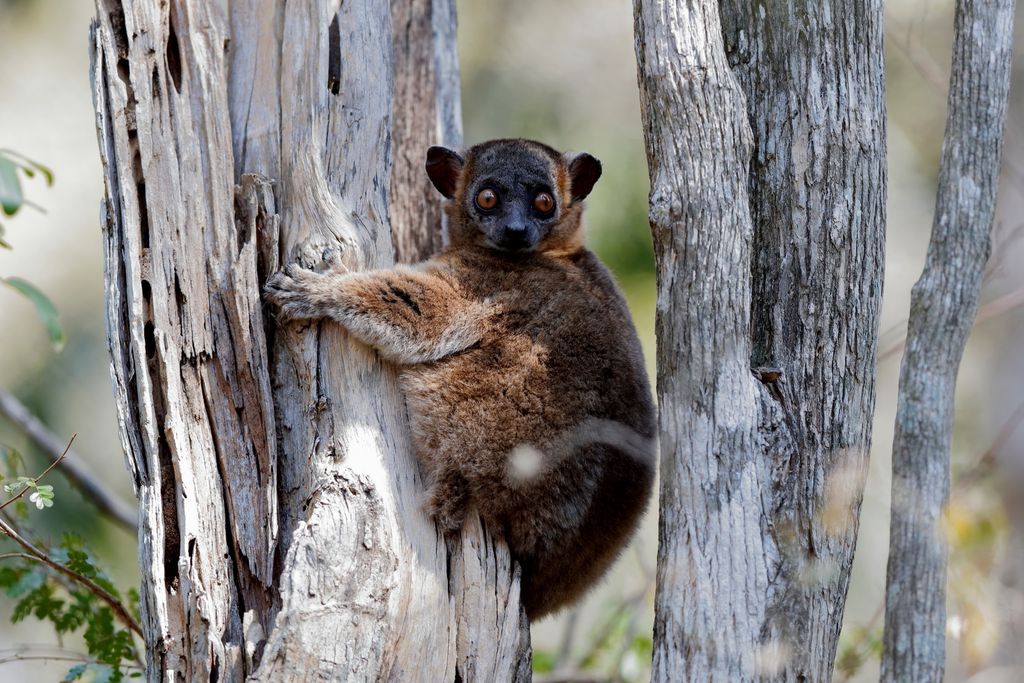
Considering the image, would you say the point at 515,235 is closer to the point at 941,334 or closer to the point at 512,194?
the point at 512,194

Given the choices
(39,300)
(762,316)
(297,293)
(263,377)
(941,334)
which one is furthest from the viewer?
(39,300)

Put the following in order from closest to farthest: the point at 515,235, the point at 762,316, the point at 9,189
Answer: the point at 762,316
the point at 9,189
the point at 515,235

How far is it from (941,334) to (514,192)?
8.96 feet

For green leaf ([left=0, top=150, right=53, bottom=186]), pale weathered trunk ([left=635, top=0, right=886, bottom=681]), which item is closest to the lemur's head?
pale weathered trunk ([left=635, top=0, right=886, bottom=681])

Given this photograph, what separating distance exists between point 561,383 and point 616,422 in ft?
1.12

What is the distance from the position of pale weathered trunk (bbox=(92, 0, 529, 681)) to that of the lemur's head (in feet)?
3.00

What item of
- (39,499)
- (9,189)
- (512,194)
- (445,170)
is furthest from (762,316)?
(9,189)

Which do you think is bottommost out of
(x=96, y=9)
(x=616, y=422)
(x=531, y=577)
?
(x=531, y=577)

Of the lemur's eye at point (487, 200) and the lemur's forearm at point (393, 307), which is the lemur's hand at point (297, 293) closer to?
the lemur's forearm at point (393, 307)

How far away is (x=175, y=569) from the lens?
4.08 metres

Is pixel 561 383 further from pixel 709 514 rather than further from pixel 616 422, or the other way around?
pixel 709 514

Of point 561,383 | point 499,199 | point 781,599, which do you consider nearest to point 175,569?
point 561,383

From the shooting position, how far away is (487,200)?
5781 mm

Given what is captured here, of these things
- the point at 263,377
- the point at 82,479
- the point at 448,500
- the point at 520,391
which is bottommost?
the point at 82,479
